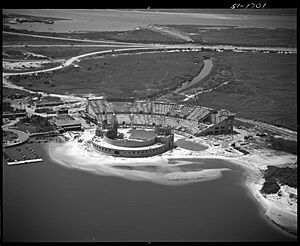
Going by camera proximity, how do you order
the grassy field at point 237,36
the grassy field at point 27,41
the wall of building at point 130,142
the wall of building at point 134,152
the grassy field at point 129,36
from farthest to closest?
the grassy field at point 129,36
the grassy field at point 27,41
the grassy field at point 237,36
the wall of building at point 130,142
the wall of building at point 134,152

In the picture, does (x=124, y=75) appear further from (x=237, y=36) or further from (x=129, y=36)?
(x=237, y=36)

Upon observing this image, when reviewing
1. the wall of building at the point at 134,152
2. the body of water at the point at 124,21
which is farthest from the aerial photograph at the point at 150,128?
the body of water at the point at 124,21

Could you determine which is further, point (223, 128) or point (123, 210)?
point (223, 128)

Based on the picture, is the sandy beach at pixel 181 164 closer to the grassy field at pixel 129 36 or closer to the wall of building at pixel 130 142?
the wall of building at pixel 130 142

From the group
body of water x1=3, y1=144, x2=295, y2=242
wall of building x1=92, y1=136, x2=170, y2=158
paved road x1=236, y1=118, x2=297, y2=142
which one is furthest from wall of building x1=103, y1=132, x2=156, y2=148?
paved road x1=236, y1=118, x2=297, y2=142

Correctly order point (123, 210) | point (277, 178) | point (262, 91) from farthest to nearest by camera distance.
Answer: point (262, 91), point (277, 178), point (123, 210)

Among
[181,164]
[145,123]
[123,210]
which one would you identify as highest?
[145,123]

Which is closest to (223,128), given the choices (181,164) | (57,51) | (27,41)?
(181,164)
